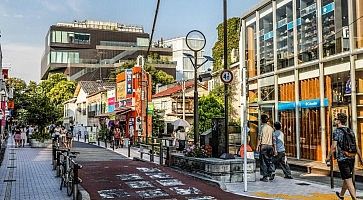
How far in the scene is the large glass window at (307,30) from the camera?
56.6ft

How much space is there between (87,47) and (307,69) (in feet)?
260

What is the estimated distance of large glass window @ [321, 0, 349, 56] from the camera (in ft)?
50.2

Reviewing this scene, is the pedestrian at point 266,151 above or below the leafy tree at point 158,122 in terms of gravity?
below

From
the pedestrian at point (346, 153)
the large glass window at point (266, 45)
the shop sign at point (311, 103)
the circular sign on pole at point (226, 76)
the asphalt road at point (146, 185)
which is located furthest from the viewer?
the large glass window at point (266, 45)

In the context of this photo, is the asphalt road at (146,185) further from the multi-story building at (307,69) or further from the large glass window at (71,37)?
the large glass window at (71,37)

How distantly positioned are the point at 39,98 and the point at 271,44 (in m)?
21.5

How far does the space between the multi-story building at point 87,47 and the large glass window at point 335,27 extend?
68.4 m

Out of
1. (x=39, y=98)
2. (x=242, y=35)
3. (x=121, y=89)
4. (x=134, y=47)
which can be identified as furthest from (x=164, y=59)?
(x=242, y=35)

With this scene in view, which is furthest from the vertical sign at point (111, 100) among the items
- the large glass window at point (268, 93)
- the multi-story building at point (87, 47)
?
the multi-story building at point (87, 47)

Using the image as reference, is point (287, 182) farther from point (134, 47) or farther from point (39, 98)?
point (134, 47)

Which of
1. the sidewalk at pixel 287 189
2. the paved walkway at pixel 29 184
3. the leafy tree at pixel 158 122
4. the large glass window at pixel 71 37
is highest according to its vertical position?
the large glass window at pixel 71 37

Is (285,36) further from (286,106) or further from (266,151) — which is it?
(266,151)

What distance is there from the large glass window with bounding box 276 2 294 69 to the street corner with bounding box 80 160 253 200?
7925 mm

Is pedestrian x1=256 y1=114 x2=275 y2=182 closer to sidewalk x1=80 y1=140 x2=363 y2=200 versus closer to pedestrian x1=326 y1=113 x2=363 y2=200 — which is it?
sidewalk x1=80 y1=140 x2=363 y2=200
